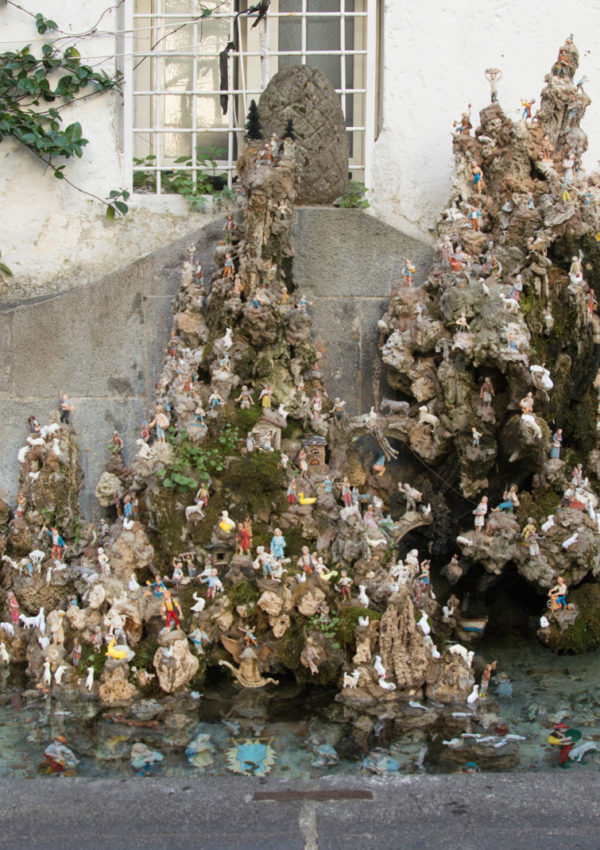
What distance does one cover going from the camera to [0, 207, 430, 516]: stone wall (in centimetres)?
912

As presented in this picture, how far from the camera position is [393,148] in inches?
374

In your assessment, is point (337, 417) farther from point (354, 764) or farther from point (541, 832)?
point (541, 832)

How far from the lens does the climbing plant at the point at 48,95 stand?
918 cm

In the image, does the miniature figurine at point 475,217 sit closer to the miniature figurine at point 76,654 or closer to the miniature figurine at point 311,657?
the miniature figurine at point 311,657

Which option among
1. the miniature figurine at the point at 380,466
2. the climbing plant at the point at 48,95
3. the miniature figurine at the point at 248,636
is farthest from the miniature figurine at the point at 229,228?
the miniature figurine at the point at 248,636

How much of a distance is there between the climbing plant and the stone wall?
3.27 ft

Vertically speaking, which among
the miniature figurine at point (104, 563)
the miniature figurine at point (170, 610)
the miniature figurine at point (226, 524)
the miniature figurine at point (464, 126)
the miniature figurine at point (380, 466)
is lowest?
the miniature figurine at point (170, 610)

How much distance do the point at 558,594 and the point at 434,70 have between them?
17.8 ft

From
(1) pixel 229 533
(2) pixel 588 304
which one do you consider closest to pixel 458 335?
(2) pixel 588 304

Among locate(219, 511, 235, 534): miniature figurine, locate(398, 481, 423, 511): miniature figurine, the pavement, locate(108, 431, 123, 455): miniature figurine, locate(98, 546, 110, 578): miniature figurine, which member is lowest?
the pavement

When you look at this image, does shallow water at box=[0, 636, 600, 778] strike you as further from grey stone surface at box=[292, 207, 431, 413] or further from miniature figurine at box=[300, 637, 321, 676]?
grey stone surface at box=[292, 207, 431, 413]

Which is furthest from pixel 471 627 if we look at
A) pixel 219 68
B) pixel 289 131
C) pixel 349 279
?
pixel 219 68

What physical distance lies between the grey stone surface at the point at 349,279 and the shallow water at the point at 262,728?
3.19 meters

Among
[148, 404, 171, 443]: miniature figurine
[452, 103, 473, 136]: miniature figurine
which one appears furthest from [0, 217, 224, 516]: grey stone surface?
[452, 103, 473, 136]: miniature figurine
